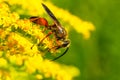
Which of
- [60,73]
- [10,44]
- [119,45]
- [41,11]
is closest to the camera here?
[10,44]

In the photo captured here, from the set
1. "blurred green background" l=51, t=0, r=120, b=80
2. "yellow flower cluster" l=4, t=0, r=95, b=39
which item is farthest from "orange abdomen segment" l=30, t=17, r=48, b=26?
"blurred green background" l=51, t=0, r=120, b=80

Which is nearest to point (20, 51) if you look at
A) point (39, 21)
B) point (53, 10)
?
point (39, 21)

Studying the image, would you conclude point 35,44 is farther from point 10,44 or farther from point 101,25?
point 101,25

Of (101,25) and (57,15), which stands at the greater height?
(57,15)

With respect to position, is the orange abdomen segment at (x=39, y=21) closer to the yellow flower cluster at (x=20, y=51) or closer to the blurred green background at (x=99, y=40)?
the yellow flower cluster at (x=20, y=51)

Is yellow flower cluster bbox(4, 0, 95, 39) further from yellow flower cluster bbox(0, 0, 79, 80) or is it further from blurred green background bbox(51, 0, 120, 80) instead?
blurred green background bbox(51, 0, 120, 80)

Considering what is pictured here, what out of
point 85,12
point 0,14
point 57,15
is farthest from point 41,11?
point 85,12

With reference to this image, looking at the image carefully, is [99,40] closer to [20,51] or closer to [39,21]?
[39,21]
